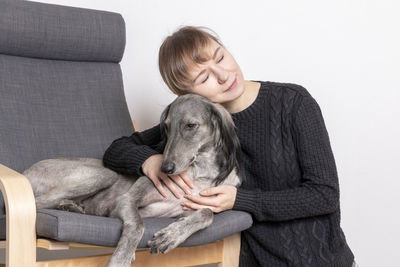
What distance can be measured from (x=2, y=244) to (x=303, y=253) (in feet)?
3.80

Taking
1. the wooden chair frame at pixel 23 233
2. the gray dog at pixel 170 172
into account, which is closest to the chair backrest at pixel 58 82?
the gray dog at pixel 170 172

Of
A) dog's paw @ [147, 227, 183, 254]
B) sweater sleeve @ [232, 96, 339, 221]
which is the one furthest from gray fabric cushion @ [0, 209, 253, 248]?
sweater sleeve @ [232, 96, 339, 221]

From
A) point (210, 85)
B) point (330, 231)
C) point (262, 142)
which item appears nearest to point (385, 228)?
point (330, 231)

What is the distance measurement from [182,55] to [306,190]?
722 millimetres

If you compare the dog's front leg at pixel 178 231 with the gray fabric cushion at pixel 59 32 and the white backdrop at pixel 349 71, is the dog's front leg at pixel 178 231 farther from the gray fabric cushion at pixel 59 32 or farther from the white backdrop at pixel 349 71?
the white backdrop at pixel 349 71

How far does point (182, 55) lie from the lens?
232 cm

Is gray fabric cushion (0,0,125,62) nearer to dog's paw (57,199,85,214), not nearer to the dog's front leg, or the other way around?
dog's paw (57,199,85,214)

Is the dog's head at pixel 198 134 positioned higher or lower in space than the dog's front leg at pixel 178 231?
higher

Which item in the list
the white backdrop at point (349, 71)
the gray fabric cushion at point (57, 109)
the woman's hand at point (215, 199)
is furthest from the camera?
the white backdrop at point (349, 71)

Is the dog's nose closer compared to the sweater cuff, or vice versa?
the dog's nose

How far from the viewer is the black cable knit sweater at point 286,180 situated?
2275mm

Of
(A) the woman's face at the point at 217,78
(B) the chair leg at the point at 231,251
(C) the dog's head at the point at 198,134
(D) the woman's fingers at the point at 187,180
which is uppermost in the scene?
(A) the woman's face at the point at 217,78

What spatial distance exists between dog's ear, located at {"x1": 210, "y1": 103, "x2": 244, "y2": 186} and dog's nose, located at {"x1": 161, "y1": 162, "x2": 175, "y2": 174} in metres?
0.27

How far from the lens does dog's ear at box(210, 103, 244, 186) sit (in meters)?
2.31
